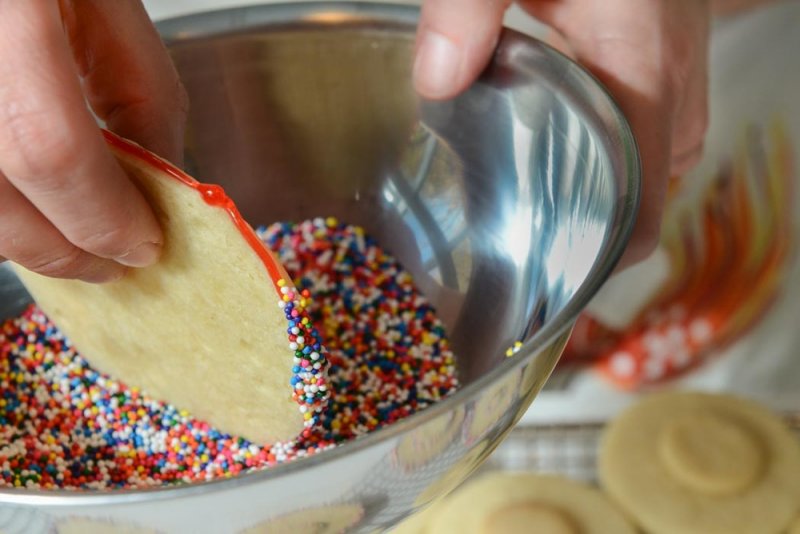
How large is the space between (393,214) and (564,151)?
173 millimetres

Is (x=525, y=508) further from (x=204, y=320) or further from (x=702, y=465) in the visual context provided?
(x=204, y=320)

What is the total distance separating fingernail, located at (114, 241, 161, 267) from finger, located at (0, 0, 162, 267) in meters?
0.04

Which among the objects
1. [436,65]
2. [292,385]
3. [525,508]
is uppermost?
[436,65]

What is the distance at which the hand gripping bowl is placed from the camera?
0.59 m

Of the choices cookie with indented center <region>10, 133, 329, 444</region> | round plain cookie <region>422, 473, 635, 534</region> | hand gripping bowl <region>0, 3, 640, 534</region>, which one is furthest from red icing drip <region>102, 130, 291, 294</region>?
round plain cookie <region>422, 473, 635, 534</region>

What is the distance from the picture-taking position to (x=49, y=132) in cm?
41

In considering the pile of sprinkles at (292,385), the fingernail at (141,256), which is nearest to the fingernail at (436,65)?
the pile of sprinkles at (292,385)

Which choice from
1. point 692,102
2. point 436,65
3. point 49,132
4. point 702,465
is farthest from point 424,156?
point 702,465

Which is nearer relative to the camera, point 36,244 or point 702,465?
point 36,244

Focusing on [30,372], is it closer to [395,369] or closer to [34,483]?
[34,483]

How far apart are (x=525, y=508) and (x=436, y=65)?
1.71 ft

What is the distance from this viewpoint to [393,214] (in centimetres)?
75

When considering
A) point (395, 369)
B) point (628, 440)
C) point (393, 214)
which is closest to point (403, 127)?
point (393, 214)

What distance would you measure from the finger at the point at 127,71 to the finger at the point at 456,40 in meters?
0.18
